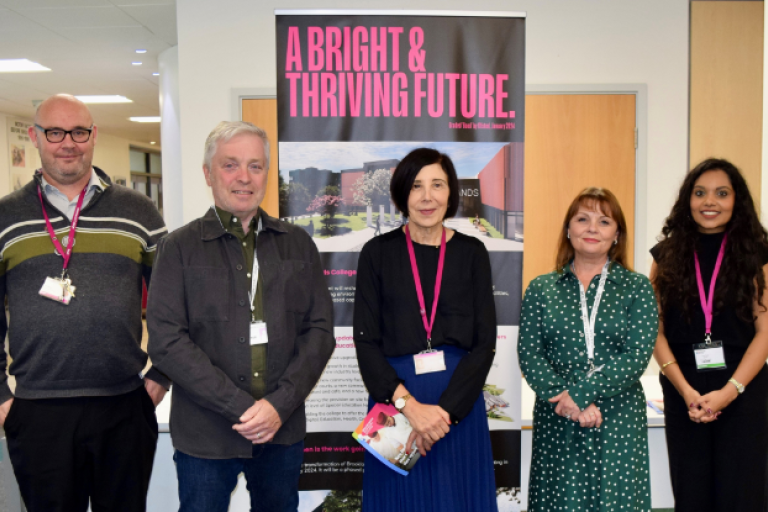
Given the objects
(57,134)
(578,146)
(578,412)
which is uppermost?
(578,146)

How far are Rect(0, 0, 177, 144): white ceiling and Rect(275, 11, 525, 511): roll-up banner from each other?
9.74 feet

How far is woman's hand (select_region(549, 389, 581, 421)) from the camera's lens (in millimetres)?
1879

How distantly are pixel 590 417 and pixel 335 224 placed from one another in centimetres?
122

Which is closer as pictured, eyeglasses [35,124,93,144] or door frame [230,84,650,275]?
eyeglasses [35,124,93,144]

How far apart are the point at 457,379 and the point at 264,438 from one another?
0.63 meters

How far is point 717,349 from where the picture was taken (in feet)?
6.78

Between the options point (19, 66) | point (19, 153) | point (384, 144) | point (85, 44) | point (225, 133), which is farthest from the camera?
point (19, 153)

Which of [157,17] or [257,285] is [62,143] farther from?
[157,17]

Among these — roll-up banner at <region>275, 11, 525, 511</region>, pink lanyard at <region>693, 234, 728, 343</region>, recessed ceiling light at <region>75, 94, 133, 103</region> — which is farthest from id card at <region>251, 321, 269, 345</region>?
recessed ceiling light at <region>75, 94, 133, 103</region>

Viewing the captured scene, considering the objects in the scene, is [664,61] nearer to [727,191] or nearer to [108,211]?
[727,191]

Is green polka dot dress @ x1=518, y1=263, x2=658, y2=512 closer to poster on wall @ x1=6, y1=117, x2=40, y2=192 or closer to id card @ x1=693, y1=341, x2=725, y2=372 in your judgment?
id card @ x1=693, y1=341, x2=725, y2=372

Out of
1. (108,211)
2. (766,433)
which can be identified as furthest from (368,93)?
(766,433)

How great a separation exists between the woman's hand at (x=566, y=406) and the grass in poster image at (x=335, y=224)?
→ 995 millimetres

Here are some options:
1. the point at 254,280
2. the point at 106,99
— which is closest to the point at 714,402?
the point at 254,280
